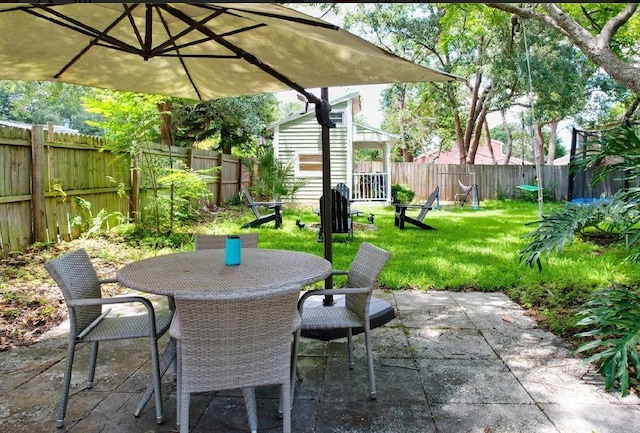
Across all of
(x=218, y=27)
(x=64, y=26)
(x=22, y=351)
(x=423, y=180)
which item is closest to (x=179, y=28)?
(x=218, y=27)

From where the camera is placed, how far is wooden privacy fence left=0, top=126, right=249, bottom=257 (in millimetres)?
5426

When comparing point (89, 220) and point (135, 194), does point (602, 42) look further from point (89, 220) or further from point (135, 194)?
point (89, 220)

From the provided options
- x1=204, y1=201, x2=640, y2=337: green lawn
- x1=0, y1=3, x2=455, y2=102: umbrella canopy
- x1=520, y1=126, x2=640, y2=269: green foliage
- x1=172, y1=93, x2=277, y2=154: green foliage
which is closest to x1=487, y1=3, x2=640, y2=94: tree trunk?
x1=204, y1=201, x2=640, y2=337: green lawn

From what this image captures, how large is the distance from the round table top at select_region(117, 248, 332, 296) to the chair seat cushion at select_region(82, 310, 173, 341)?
0.32 metres

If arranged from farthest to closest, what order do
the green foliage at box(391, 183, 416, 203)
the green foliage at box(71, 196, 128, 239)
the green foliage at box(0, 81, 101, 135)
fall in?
the green foliage at box(391, 183, 416, 203) → the green foliage at box(0, 81, 101, 135) → the green foliage at box(71, 196, 128, 239)

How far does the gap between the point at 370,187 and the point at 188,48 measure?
1243 centimetres

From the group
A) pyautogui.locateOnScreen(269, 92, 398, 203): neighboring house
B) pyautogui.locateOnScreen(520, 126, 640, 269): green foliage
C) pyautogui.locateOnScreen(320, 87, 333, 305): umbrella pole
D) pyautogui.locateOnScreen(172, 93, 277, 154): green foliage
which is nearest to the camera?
pyautogui.locateOnScreen(520, 126, 640, 269): green foliage

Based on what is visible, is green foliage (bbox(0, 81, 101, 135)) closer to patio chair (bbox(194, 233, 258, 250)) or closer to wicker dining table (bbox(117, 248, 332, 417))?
patio chair (bbox(194, 233, 258, 250))

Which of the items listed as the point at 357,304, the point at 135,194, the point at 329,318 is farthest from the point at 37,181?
the point at 357,304

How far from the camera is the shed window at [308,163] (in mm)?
15773

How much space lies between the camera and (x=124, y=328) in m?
2.45

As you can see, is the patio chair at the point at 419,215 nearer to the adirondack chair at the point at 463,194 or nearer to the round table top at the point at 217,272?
the round table top at the point at 217,272

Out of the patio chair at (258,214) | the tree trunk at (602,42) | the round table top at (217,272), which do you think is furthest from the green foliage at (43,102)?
the tree trunk at (602,42)

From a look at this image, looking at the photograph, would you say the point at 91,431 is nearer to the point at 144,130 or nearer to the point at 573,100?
the point at 144,130
